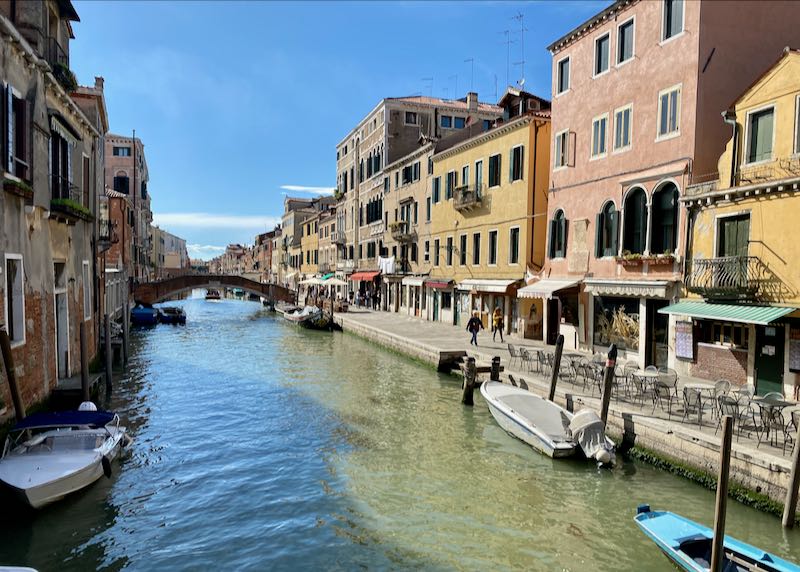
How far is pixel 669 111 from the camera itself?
15102 mm

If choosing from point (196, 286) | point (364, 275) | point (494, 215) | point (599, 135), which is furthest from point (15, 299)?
point (196, 286)

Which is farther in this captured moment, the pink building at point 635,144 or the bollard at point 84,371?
the pink building at point 635,144

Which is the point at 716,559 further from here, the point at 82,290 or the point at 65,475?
the point at 82,290

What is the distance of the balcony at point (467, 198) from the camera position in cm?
2500

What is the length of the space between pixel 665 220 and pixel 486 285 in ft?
30.6

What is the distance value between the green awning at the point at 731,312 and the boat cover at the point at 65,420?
12.7m

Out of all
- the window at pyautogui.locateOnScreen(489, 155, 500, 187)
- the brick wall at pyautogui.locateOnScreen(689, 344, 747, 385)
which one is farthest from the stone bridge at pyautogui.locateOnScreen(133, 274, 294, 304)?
the brick wall at pyautogui.locateOnScreen(689, 344, 747, 385)

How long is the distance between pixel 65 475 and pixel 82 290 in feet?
29.0

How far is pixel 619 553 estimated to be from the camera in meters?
7.35

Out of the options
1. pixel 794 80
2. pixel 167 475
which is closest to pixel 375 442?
pixel 167 475

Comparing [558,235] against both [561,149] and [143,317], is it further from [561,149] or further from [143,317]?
[143,317]

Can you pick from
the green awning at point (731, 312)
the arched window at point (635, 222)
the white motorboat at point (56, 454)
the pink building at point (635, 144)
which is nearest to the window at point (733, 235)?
the pink building at point (635, 144)

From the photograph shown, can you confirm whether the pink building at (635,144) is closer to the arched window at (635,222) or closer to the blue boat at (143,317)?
the arched window at (635,222)

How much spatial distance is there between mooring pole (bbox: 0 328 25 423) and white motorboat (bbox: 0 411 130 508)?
0.40m
